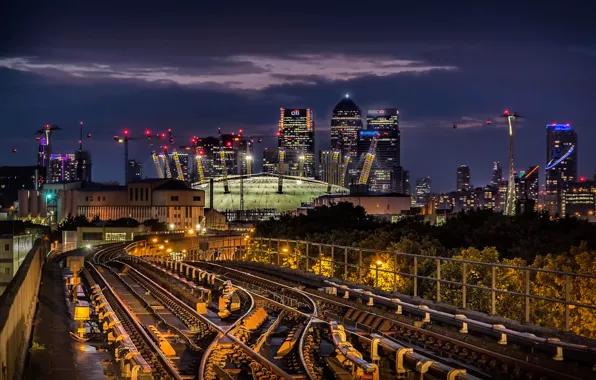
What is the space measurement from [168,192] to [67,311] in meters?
134

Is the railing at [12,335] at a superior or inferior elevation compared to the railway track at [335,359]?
superior

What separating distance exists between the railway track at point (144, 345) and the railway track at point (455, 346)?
4569 mm

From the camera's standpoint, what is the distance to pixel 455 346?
17.4 m

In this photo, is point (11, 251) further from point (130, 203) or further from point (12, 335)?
point (130, 203)

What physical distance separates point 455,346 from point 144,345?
18.5ft

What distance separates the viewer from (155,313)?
24188 millimetres

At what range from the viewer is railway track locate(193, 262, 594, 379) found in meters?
14.2

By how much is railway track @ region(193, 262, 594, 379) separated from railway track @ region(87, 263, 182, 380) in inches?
180

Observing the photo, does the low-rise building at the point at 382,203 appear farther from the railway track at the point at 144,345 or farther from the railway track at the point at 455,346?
the railway track at the point at 455,346

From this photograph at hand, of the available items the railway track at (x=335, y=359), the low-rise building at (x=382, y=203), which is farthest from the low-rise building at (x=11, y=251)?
the low-rise building at (x=382, y=203)

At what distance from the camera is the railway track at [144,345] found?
1477 cm

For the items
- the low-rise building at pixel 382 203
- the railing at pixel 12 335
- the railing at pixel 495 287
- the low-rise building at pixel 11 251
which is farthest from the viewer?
the low-rise building at pixel 382 203

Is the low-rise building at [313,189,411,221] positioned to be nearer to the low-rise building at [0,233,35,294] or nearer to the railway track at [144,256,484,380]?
the low-rise building at [0,233,35,294]

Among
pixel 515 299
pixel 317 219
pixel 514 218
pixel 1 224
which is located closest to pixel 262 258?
pixel 514 218
